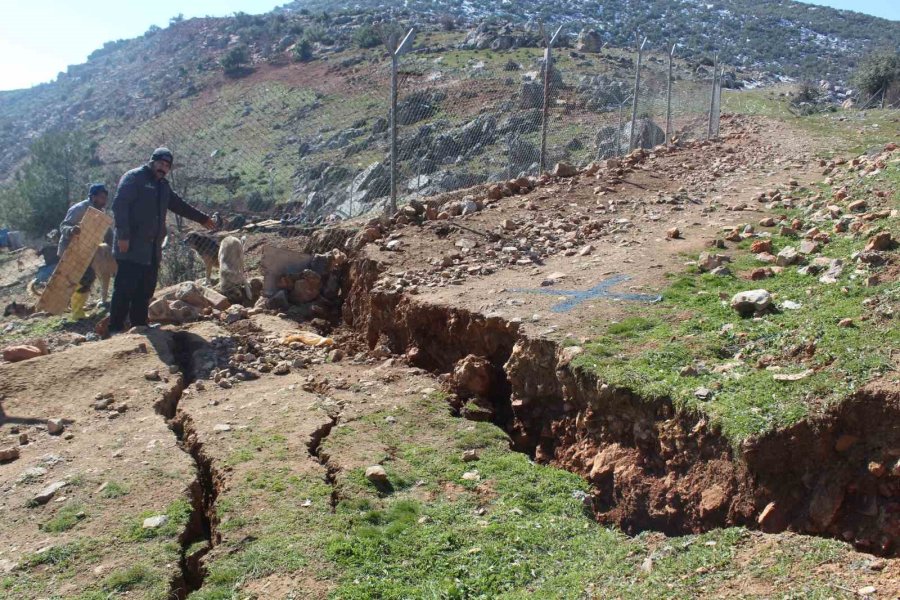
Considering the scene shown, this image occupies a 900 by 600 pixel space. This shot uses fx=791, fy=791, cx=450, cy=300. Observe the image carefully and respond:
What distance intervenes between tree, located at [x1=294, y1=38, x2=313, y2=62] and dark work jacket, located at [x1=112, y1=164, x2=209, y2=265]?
27.7 metres

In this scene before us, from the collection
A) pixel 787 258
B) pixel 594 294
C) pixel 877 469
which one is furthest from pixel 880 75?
pixel 877 469

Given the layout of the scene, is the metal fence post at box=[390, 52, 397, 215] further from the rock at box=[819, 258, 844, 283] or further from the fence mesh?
the rock at box=[819, 258, 844, 283]

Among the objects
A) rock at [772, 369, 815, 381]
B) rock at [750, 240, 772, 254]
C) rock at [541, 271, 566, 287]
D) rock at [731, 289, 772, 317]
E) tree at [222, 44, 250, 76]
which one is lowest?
rock at [541, 271, 566, 287]

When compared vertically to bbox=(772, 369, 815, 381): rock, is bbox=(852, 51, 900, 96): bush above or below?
above

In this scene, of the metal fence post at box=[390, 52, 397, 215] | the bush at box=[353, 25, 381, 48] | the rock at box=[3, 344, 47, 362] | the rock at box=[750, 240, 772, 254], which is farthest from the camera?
the bush at box=[353, 25, 381, 48]

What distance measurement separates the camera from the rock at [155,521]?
4.00 m

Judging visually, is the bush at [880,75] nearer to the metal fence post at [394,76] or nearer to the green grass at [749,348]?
the metal fence post at [394,76]

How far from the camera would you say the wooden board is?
7797mm

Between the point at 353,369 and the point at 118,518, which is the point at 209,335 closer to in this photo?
the point at 353,369

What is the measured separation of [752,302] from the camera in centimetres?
491

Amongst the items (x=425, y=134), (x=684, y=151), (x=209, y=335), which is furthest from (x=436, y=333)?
(x=425, y=134)

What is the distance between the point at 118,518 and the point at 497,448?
7.02 ft

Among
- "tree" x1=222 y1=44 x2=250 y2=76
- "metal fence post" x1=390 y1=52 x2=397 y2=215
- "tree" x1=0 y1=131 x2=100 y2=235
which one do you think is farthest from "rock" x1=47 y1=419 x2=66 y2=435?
"tree" x1=222 y1=44 x2=250 y2=76

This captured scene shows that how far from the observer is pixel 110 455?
15.5ft
